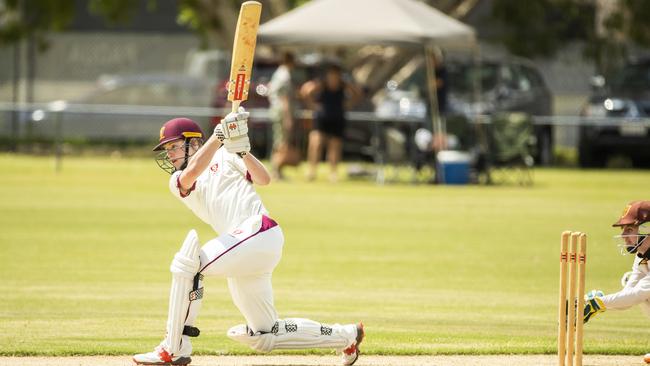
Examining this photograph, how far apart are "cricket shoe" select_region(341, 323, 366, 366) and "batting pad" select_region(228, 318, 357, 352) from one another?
78 mm

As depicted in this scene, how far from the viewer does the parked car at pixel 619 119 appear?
2352 cm

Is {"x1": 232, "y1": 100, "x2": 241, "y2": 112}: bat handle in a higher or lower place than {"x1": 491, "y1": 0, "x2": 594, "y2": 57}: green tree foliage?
lower

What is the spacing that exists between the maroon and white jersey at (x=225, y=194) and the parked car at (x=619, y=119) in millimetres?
16321

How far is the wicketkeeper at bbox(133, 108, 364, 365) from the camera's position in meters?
6.79

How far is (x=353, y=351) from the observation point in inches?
285

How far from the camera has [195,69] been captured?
29.1m

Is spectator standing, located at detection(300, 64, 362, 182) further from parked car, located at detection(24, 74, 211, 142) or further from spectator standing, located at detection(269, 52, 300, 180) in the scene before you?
parked car, located at detection(24, 74, 211, 142)

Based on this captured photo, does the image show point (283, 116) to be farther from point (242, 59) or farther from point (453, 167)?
point (242, 59)

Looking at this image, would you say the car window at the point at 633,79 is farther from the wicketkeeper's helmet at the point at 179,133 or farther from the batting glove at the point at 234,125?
the batting glove at the point at 234,125

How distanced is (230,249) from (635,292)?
234 centimetres

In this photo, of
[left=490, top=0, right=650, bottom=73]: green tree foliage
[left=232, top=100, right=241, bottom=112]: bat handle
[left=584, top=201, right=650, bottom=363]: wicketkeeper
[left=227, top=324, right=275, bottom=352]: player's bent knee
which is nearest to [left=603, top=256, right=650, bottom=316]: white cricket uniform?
[left=584, top=201, right=650, bottom=363]: wicketkeeper

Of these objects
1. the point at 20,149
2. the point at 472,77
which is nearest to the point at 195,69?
the point at 20,149

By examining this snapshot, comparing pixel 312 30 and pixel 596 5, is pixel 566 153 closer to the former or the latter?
pixel 596 5

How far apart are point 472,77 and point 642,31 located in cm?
487
